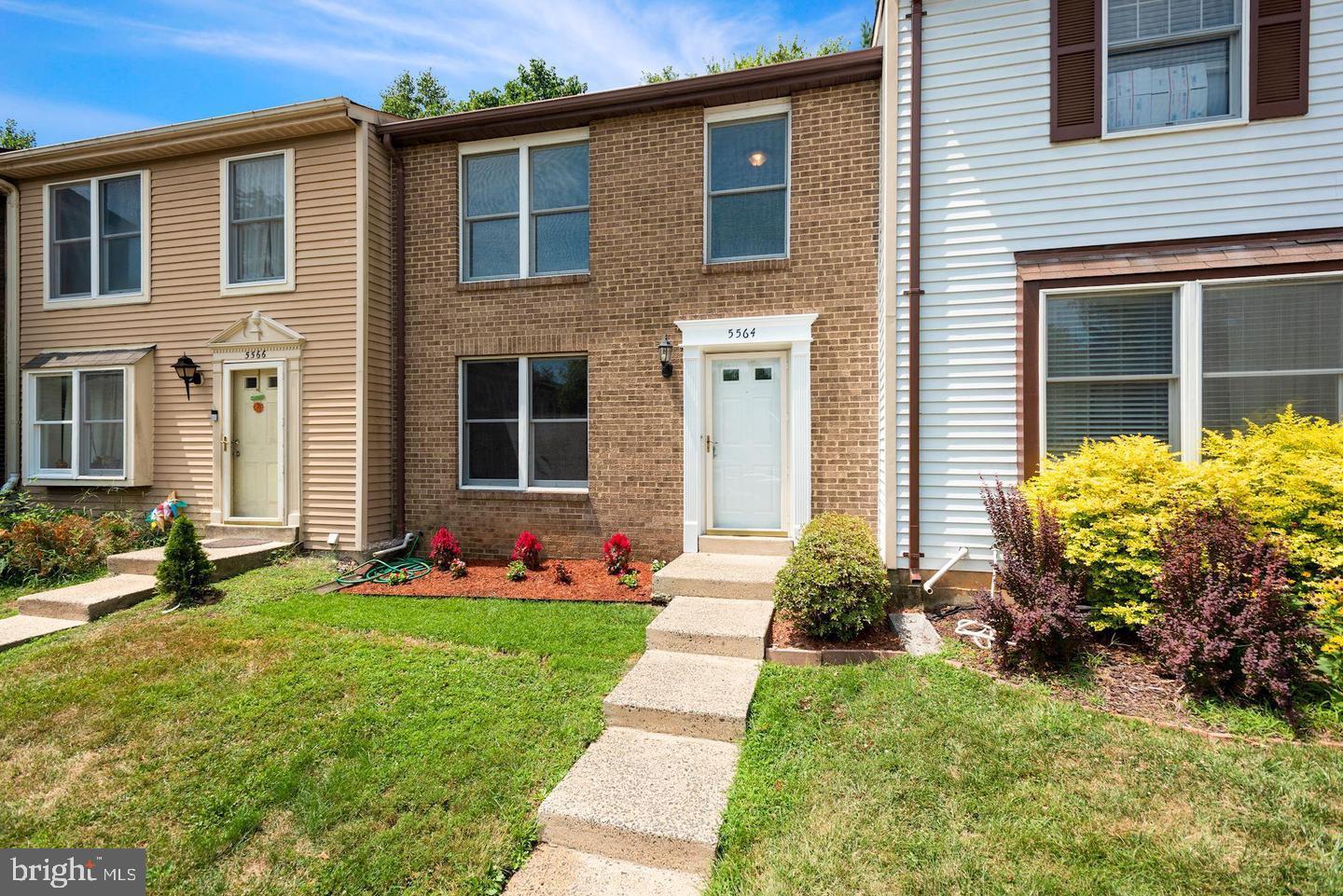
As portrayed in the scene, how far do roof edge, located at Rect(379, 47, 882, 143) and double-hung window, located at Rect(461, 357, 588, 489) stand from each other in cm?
295

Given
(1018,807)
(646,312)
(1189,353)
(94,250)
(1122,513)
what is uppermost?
(94,250)

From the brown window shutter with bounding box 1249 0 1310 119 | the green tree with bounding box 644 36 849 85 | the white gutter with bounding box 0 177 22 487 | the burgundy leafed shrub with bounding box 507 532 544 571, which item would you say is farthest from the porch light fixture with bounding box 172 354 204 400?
the green tree with bounding box 644 36 849 85

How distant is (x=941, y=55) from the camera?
575 centimetres

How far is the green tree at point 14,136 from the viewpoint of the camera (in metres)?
20.6

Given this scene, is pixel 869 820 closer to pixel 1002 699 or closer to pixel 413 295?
pixel 1002 699

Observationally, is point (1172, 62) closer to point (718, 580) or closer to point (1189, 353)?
point (1189, 353)

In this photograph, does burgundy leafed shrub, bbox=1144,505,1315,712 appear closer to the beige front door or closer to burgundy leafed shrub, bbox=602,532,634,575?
burgundy leafed shrub, bbox=602,532,634,575

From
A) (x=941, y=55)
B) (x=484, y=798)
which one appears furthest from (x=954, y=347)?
(x=484, y=798)

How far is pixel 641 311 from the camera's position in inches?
279

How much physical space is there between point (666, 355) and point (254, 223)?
6144mm

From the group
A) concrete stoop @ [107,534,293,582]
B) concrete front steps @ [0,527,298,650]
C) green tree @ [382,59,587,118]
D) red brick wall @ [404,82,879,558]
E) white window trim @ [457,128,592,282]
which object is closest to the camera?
concrete front steps @ [0,527,298,650]

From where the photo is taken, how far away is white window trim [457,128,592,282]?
295 inches

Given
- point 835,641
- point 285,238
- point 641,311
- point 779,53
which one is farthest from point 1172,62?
point 779,53

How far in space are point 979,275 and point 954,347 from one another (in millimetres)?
731
